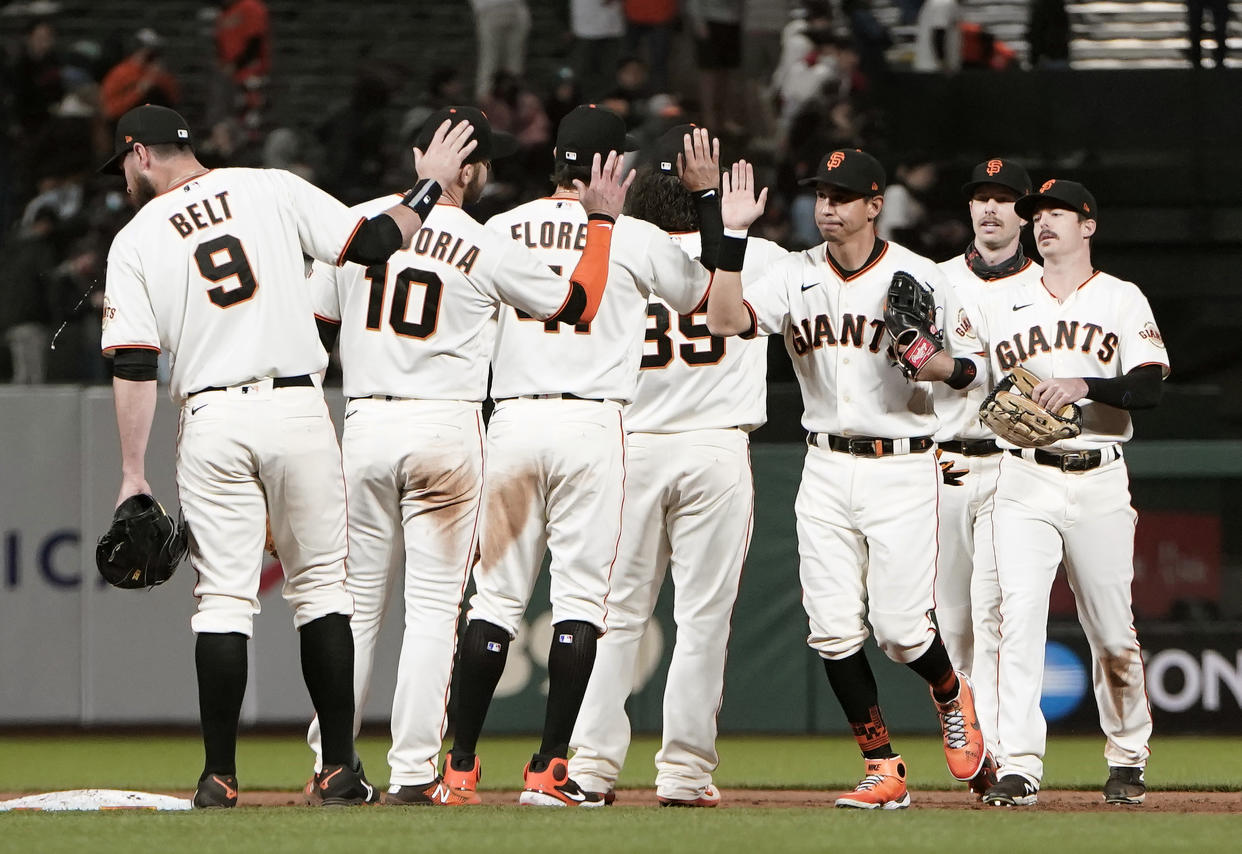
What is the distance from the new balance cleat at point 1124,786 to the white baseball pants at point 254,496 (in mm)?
2786

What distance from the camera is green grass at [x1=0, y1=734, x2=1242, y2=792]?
7.64 m

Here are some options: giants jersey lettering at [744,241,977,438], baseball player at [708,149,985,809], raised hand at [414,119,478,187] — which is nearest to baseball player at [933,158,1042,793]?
baseball player at [708,149,985,809]

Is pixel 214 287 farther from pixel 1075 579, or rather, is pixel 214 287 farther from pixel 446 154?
pixel 1075 579

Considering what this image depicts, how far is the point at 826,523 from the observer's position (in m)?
6.07

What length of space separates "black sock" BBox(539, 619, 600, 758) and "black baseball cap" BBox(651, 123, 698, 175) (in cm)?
159

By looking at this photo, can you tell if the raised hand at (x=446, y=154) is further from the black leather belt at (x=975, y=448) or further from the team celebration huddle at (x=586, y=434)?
the black leather belt at (x=975, y=448)

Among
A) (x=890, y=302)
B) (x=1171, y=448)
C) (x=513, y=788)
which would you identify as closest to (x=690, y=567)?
(x=890, y=302)

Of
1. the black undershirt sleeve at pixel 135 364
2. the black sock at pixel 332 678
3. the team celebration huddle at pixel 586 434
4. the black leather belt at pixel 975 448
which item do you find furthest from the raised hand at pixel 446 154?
the black leather belt at pixel 975 448

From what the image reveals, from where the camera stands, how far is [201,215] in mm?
5551

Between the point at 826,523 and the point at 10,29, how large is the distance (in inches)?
453

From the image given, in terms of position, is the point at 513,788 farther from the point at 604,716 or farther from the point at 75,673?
the point at 75,673

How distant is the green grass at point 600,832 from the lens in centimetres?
451

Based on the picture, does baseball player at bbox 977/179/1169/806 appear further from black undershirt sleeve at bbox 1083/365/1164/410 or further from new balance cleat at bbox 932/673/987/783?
new balance cleat at bbox 932/673/987/783

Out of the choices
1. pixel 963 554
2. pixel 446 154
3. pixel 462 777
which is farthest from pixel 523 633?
pixel 446 154
